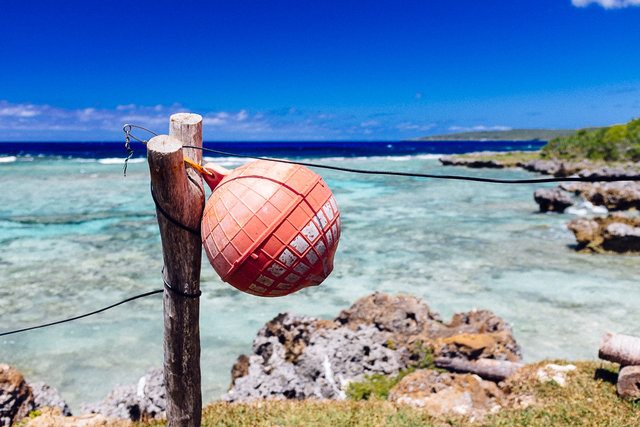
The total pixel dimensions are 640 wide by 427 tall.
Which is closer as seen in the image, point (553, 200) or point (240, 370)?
point (240, 370)

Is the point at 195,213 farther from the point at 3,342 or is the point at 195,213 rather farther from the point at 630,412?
the point at 3,342

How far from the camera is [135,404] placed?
491cm

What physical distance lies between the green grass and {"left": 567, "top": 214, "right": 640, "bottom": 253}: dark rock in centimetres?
859

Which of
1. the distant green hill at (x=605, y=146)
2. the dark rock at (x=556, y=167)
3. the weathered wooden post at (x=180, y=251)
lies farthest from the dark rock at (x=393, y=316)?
the distant green hill at (x=605, y=146)

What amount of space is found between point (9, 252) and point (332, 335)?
10.6m

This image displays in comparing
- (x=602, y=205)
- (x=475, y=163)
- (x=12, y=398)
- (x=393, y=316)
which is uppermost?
(x=475, y=163)

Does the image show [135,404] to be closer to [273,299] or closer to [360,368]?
[360,368]

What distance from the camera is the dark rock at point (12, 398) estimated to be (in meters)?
4.61

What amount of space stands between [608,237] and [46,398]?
12681 millimetres

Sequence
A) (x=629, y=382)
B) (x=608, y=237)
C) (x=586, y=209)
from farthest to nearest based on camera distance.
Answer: (x=586, y=209)
(x=608, y=237)
(x=629, y=382)

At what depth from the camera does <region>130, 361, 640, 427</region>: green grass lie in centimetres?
432

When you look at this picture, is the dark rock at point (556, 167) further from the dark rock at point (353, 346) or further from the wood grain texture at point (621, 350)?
the wood grain texture at point (621, 350)

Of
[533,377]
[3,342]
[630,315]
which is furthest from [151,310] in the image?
[630,315]

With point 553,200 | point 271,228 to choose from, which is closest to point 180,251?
point 271,228
